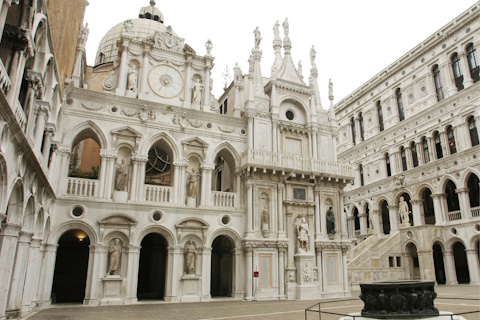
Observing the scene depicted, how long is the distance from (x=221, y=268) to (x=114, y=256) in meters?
8.08

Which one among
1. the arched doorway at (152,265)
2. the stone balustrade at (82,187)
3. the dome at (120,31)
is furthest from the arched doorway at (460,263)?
the dome at (120,31)

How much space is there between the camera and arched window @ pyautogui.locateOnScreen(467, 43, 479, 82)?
3057 cm

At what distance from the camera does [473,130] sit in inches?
1184

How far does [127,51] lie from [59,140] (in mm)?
6864

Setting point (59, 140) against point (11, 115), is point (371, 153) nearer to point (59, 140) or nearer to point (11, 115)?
point (59, 140)

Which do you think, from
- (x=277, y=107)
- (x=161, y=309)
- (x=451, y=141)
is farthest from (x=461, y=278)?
(x=161, y=309)

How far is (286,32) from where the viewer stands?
94.9 ft

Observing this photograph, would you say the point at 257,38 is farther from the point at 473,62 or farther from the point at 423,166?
the point at 423,166

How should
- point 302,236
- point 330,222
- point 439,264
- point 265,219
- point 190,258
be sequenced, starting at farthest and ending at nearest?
point 439,264
point 330,222
point 302,236
point 265,219
point 190,258

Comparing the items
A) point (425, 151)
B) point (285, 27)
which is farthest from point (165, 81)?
point (425, 151)

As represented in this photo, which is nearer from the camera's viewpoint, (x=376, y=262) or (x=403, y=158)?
(x=376, y=262)

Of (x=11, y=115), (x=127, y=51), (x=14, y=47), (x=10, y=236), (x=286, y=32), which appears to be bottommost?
(x=10, y=236)

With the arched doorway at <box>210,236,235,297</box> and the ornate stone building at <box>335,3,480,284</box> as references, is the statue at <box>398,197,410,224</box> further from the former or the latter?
the arched doorway at <box>210,236,235,297</box>

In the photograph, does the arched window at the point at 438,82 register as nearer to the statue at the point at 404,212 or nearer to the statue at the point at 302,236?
the statue at the point at 404,212
